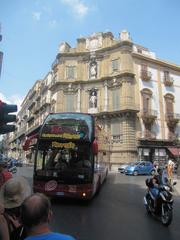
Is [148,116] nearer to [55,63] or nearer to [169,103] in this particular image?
[169,103]

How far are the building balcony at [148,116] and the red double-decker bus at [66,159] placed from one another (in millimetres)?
25899

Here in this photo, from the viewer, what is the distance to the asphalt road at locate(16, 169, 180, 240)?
20.2ft

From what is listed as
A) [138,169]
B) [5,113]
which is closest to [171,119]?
[138,169]

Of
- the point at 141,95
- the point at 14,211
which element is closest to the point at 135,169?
the point at 141,95

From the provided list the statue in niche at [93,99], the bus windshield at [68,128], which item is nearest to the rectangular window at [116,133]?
the statue in niche at [93,99]

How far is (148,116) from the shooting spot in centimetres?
3550

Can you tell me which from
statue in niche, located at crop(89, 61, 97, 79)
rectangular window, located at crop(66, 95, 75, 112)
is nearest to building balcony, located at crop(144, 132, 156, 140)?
rectangular window, located at crop(66, 95, 75, 112)

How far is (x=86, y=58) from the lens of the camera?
40.1 m

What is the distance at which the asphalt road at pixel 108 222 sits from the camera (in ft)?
20.2

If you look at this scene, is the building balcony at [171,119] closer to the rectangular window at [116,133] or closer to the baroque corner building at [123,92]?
the baroque corner building at [123,92]

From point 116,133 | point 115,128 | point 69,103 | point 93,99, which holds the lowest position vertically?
point 116,133

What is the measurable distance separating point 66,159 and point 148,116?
87.8ft

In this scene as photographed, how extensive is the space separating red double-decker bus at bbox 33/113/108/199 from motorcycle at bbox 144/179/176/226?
228 centimetres

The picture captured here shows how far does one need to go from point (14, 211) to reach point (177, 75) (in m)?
40.9
